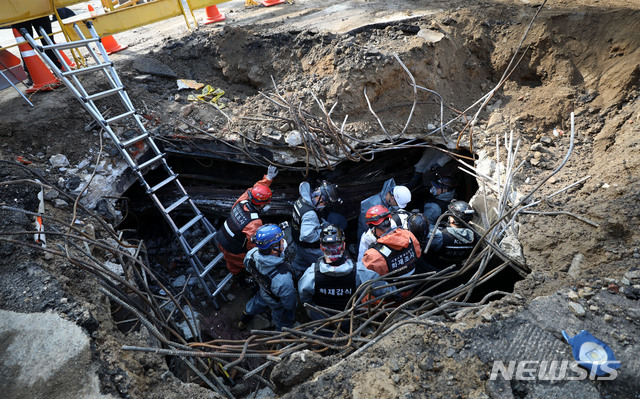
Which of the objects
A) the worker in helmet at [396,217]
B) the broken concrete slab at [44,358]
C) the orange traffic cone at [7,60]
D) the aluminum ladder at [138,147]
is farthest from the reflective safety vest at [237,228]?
the orange traffic cone at [7,60]

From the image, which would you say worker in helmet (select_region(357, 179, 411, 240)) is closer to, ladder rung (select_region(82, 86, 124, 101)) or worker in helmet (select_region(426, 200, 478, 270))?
worker in helmet (select_region(426, 200, 478, 270))

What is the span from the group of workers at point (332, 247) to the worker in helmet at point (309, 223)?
13 millimetres

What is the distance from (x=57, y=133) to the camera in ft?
15.4

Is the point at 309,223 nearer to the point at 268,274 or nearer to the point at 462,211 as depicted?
the point at 268,274

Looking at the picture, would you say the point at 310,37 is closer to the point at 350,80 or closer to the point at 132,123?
the point at 350,80

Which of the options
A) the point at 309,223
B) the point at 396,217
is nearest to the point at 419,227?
the point at 396,217

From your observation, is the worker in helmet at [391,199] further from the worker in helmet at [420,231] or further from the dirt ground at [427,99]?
the dirt ground at [427,99]

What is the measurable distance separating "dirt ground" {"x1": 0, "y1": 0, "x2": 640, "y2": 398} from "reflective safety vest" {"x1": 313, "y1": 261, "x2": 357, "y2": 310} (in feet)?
4.87

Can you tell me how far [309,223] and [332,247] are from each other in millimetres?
992

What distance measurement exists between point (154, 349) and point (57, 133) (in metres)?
3.61

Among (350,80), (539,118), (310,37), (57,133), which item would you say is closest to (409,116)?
(350,80)

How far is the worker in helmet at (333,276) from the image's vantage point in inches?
140

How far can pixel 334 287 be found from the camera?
358cm

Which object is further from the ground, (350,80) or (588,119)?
(350,80)
